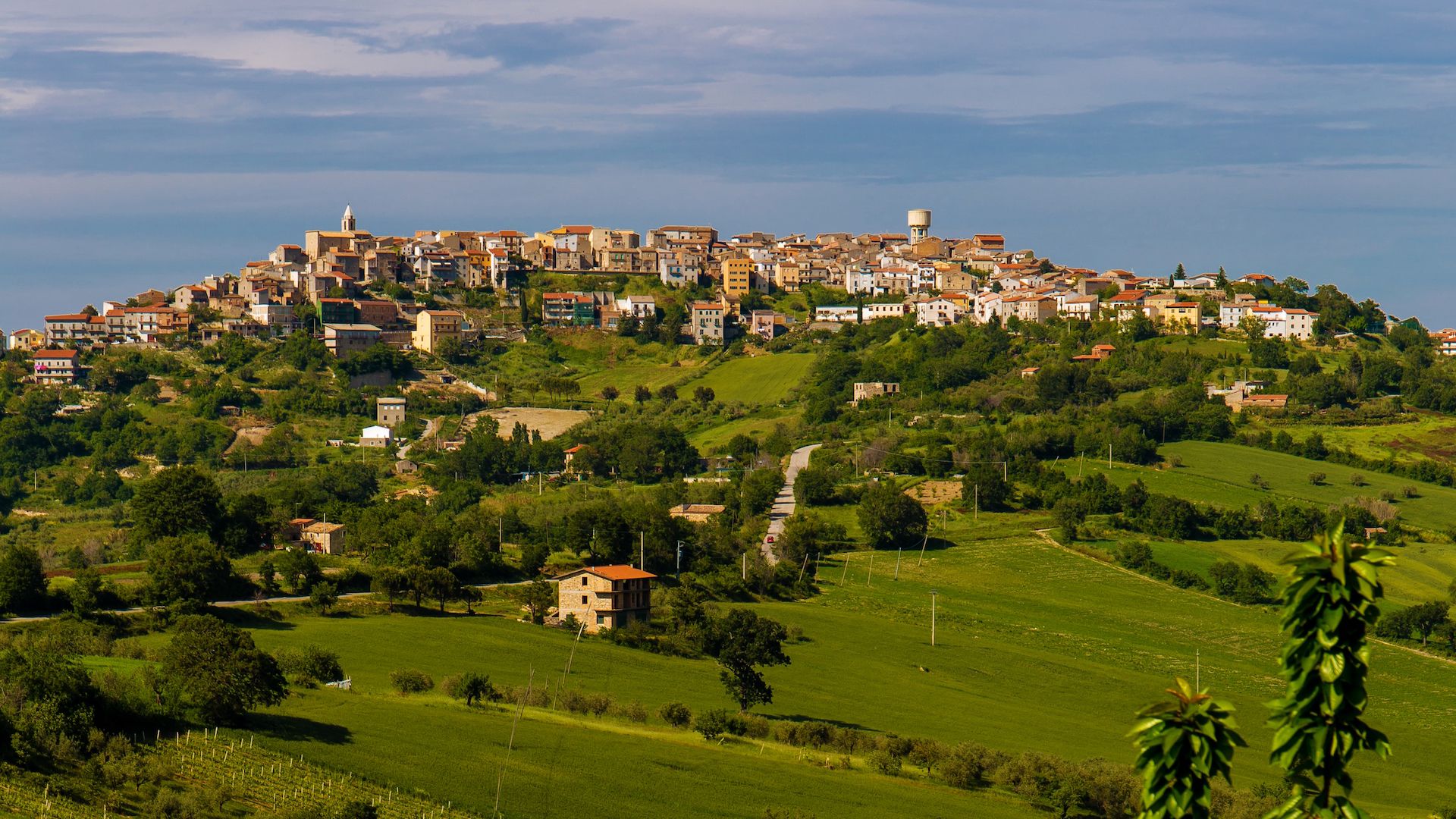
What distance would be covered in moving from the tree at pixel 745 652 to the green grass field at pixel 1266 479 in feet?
142

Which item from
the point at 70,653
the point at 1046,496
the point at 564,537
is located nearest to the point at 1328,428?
the point at 1046,496

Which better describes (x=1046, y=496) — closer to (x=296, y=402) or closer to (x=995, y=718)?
(x=995, y=718)

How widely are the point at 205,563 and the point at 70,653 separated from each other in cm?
1094

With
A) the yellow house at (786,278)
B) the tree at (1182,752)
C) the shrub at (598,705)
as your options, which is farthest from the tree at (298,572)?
the yellow house at (786,278)

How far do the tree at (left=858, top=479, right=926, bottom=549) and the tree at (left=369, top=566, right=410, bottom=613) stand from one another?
30.5 m

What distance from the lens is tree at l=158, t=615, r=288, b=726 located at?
4003cm

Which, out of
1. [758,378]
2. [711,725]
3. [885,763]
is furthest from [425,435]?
[885,763]

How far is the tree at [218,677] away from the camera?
4003 cm

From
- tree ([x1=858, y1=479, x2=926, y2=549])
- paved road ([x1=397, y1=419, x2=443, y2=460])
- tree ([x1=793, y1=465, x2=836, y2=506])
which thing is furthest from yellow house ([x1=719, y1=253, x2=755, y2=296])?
tree ([x1=858, y1=479, x2=926, y2=549])

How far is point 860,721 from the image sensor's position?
5178 cm

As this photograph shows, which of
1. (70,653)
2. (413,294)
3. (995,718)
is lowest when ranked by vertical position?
(995,718)

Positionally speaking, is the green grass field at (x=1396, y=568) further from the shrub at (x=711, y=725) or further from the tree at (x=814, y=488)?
the shrub at (x=711, y=725)

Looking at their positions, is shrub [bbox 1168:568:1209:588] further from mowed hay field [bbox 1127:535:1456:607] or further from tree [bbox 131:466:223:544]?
tree [bbox 131:466:223:544]

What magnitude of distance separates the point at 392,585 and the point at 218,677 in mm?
21813
